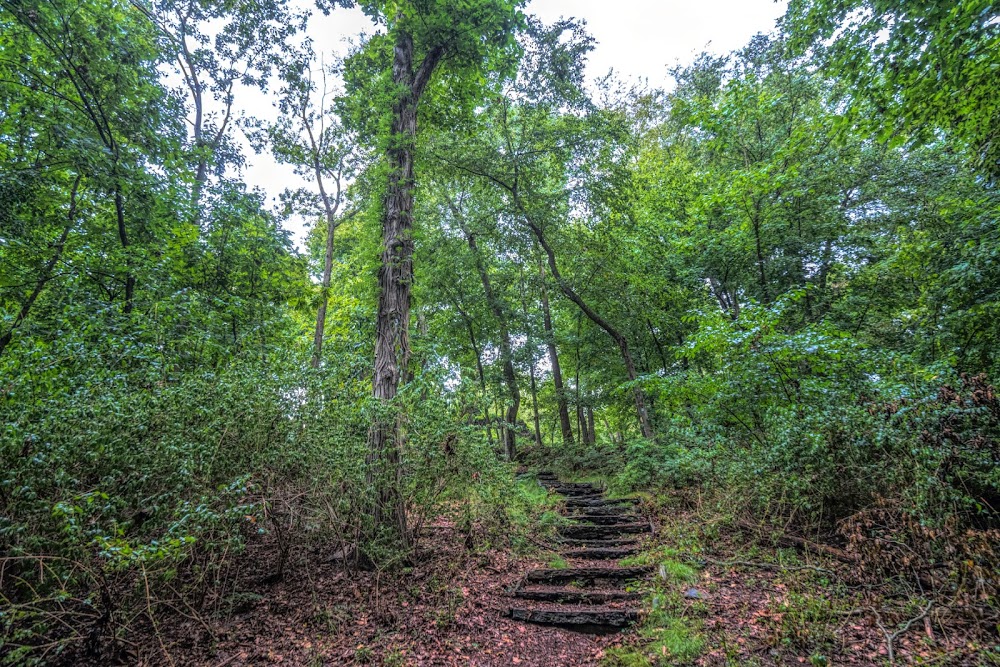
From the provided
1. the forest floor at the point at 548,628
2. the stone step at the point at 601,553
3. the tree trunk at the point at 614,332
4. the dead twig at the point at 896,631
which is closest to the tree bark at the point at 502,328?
the tree trunk at the point at 614,332

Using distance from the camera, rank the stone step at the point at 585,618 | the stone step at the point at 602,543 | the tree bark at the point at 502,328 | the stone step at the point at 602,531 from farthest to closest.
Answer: the tree bark at the point at 502,328
the stone step at the point at 602,531
the stone step at the point at 602,543
the stone step at the point at 585,618

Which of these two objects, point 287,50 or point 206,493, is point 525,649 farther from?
point 287,50

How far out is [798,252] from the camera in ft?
32.4

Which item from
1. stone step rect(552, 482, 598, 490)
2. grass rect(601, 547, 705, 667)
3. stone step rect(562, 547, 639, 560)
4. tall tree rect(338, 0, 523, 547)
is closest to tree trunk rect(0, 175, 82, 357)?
tall tree rect(338, 0, 523, 547)

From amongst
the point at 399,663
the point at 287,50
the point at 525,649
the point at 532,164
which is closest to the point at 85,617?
the point at 399,663

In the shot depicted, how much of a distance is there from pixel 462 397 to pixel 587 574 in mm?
2753

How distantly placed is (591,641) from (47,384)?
5824 mm

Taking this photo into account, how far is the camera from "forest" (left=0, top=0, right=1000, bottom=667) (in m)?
3.30

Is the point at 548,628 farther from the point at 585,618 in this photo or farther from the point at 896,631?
the point at 896,631

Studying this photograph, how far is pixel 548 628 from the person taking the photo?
13.3 ft

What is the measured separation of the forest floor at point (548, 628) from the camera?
10.2ft

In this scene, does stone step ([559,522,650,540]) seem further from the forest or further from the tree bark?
the tree bark

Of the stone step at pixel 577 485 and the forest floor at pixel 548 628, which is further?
the stone step at pixel 577 485

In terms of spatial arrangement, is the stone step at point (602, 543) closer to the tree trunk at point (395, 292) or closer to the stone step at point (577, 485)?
the tree trunk at point (395, 292)
